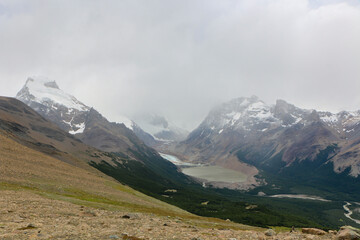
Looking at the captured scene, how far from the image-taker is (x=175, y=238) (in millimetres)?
27141

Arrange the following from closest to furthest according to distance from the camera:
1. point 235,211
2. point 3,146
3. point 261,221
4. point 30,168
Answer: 1. point 30,168
2. point 3,146
3. point 261,221
4. point 235,211

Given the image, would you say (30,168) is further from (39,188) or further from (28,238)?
(28,238)

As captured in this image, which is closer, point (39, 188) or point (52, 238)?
point (52, 238)

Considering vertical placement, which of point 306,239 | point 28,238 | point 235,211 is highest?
point 306,239

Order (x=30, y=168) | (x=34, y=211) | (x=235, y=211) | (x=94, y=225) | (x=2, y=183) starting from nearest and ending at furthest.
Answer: (x=94, y=225)
(x=34, y=211)
(x=2, y=183)
(x=30, y=168)
(x=235, y=211)

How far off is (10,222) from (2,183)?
47.6 m

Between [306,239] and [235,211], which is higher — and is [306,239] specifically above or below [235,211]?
above

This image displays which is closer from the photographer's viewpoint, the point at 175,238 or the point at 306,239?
the point at 175,238

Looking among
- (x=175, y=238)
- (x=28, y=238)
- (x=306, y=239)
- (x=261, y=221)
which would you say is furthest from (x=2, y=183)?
(x=261, y=221)

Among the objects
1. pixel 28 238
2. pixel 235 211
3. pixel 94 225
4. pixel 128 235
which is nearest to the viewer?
pixel 28 238

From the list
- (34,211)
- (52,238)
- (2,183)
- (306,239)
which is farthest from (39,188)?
(306,239)

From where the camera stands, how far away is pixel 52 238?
23016mm

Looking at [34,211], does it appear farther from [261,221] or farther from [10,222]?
[261,221]

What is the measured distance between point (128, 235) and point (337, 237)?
24.3 m
